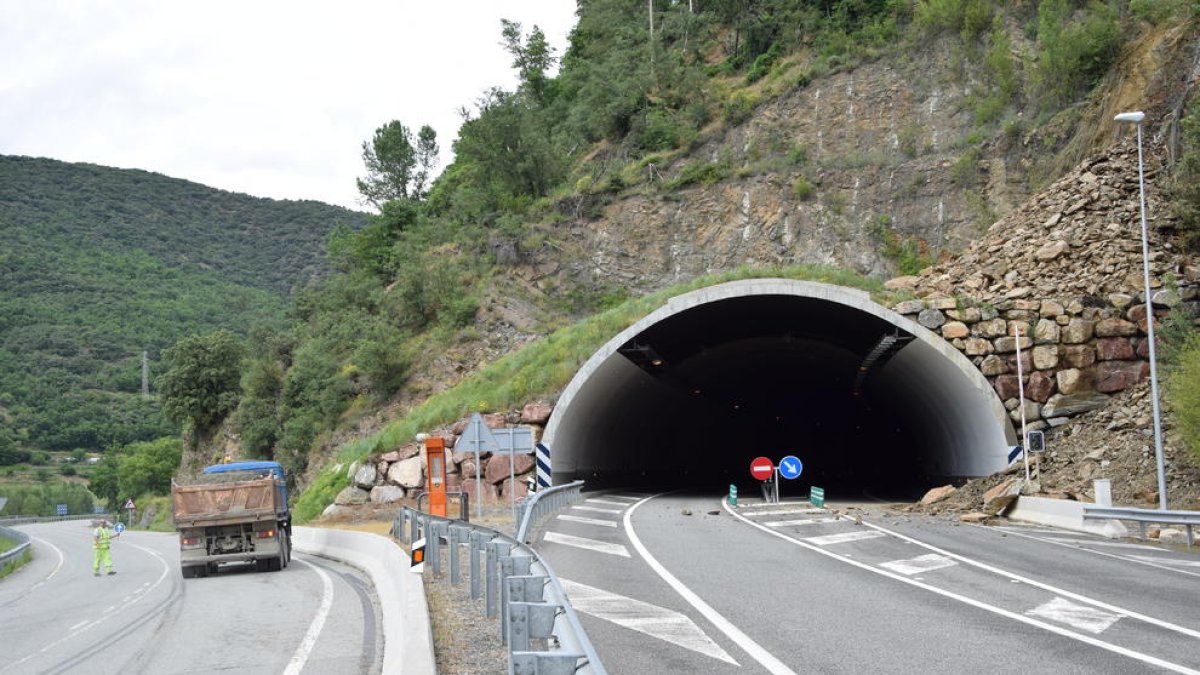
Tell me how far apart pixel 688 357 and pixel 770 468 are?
7.58m

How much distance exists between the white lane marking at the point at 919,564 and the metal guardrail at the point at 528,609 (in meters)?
5.52

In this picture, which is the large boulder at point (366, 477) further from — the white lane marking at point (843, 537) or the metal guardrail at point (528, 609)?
the metal guardrail at point (528, 609)

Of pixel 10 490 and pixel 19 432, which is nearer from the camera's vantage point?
pixel 10 490

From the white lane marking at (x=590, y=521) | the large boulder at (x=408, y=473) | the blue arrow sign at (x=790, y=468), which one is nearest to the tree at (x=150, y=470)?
the large boulder at (x=408, y=473)

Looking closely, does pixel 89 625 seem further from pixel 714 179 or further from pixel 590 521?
pixel 714 179

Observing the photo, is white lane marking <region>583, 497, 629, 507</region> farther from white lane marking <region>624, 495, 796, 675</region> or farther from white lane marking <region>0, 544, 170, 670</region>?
white lane marking <region>624, 495, 796, 675</region>

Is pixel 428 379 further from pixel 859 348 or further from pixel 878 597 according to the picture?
pixel 878 597

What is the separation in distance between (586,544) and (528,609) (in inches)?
462

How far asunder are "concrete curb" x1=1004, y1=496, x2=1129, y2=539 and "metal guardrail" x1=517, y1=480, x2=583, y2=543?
404 inches

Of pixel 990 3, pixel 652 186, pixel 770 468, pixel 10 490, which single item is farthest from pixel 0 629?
pixel 10 490

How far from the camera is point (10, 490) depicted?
116250 millimetres

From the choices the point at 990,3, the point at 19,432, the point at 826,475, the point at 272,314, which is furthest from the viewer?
the point at 272,314

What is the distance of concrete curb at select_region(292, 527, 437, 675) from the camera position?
916 centimetres

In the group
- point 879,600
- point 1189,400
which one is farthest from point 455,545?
point 1189,400
